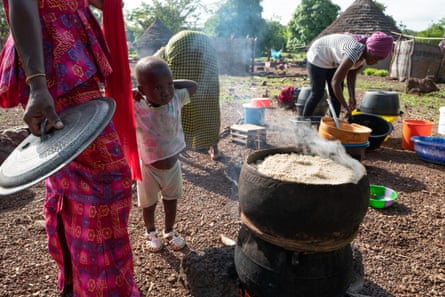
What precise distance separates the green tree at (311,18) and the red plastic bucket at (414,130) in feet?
124

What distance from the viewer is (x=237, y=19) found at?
24.6 meters

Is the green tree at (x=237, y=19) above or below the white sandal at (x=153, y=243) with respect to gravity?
above

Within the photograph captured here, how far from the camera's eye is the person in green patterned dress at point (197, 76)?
4.21 m

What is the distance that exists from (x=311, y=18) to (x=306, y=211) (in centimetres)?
4549

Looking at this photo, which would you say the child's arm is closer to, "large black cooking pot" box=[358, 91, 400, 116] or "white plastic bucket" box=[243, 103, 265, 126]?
"white plastic bucket" box=[243, 103, 265, 126]

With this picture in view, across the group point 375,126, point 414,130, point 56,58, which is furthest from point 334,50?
point 56,58

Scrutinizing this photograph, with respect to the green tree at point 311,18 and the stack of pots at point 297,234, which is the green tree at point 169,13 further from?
the stack of pots at point 297,234

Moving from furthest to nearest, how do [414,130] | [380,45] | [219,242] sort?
[414,130] → [380,45] → [219,242]

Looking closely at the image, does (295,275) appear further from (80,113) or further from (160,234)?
(160,234)

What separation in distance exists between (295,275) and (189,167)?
10.6 ft

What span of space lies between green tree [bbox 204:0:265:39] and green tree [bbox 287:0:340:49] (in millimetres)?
15064

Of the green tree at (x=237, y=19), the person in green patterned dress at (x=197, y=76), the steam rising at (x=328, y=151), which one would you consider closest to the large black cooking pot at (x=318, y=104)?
the person in green patterned dress at (x=197, y=76)

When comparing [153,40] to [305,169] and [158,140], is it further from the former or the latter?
[305,169]

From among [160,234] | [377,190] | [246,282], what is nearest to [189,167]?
[160,234]
